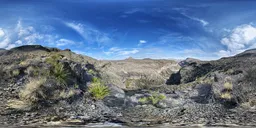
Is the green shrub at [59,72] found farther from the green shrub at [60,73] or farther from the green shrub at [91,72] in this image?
the green shrub at [91,72]

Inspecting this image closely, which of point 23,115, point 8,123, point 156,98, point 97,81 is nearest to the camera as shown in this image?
point 8,123

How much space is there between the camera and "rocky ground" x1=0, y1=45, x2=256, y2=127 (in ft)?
56.5

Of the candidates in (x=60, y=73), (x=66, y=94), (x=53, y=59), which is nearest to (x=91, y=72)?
(x=53, y=59)

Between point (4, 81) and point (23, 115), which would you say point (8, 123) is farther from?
point (4, 81)

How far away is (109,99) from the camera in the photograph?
20203mm

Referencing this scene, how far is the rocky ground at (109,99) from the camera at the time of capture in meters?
17.2

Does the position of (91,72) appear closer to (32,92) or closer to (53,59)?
(53,59)

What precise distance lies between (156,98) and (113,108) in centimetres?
285

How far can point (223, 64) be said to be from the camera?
25.6 meters

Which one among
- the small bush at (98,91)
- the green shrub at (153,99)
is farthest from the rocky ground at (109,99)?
the small bush at (98,91)

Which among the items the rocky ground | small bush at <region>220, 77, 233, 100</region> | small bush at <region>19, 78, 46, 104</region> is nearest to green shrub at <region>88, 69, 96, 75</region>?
the rocky ground

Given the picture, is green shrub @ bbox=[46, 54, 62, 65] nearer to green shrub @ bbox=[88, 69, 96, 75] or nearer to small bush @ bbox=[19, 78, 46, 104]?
green shrub @ bbox=[88, 69, 96, 75]

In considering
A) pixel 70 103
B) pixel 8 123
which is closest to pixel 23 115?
pixel 8 123

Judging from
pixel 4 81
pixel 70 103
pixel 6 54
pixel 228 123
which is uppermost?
pixel 6 54
